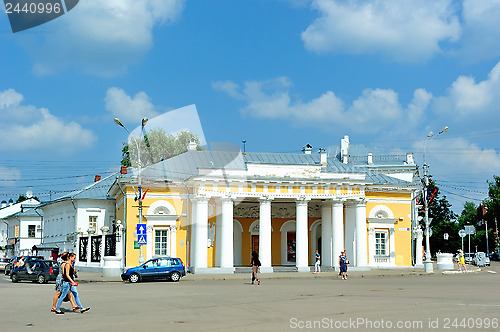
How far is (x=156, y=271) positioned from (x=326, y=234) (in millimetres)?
17236

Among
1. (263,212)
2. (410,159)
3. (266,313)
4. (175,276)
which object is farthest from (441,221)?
(266,313)

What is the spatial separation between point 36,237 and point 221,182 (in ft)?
133

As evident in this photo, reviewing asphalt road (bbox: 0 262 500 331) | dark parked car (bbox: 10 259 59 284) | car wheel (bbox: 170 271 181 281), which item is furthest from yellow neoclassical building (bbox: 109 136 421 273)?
asphalt road (bbox: 0 262 500 331)

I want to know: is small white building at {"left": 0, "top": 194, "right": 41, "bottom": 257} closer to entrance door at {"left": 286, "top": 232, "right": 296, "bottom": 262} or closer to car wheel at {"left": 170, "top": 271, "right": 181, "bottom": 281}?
entrance door at {"left": 286, "top": 232, "right": 296, "bottom": 262}

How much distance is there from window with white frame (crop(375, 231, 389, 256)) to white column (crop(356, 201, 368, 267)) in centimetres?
263

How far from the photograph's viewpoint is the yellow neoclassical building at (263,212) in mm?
41906

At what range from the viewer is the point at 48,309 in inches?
652

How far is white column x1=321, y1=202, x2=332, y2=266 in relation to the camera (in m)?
45.8

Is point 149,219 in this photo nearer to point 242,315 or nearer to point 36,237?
point 242,315

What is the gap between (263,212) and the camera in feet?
140

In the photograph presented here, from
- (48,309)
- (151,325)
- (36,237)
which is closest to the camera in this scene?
(151,325)

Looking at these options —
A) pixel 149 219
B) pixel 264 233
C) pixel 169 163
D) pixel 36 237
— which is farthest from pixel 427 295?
pixel 36 237

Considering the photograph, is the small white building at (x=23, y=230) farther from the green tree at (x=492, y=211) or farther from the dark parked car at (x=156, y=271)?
the green tree at (x=492, y=211)

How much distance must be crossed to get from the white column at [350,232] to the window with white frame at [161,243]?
1355cm
